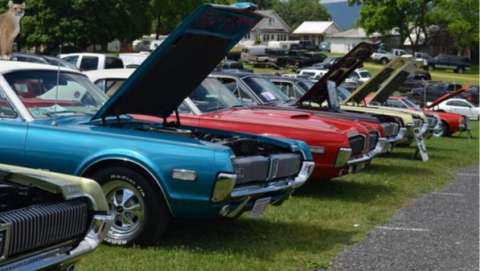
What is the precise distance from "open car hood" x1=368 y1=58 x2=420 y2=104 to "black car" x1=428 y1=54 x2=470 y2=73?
5486 cm

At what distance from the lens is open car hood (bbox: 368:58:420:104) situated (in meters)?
16.2

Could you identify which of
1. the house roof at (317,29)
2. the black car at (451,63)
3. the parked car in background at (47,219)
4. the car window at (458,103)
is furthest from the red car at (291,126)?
the house roof at (317,29)

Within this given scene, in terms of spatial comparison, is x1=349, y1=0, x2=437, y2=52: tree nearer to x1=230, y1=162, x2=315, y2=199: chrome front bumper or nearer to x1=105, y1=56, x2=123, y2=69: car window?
x1=105, y1=56, x2=123, y2=69: car window

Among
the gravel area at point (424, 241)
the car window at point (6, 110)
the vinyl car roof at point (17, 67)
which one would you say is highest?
the vinyl car roof at point (17, 67)

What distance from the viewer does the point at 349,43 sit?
4117 inches

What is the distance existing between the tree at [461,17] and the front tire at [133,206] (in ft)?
221

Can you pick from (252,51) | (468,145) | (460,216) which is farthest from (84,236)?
(252,51)

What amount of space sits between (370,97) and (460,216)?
8974 millimetres

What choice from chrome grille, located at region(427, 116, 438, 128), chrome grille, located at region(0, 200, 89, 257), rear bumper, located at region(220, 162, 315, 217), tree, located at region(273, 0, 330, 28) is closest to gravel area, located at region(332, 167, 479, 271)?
rear bumper, located at region(220, 162, 315, 217)

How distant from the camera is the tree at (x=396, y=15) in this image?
72438 mm

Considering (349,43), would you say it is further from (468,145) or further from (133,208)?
(133,208)

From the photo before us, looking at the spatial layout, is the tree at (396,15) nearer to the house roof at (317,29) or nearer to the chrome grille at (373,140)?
the house roof at (317,29)

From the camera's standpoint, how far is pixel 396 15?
73.2 metres

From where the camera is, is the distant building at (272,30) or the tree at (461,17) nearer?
the tree at (461,17)
